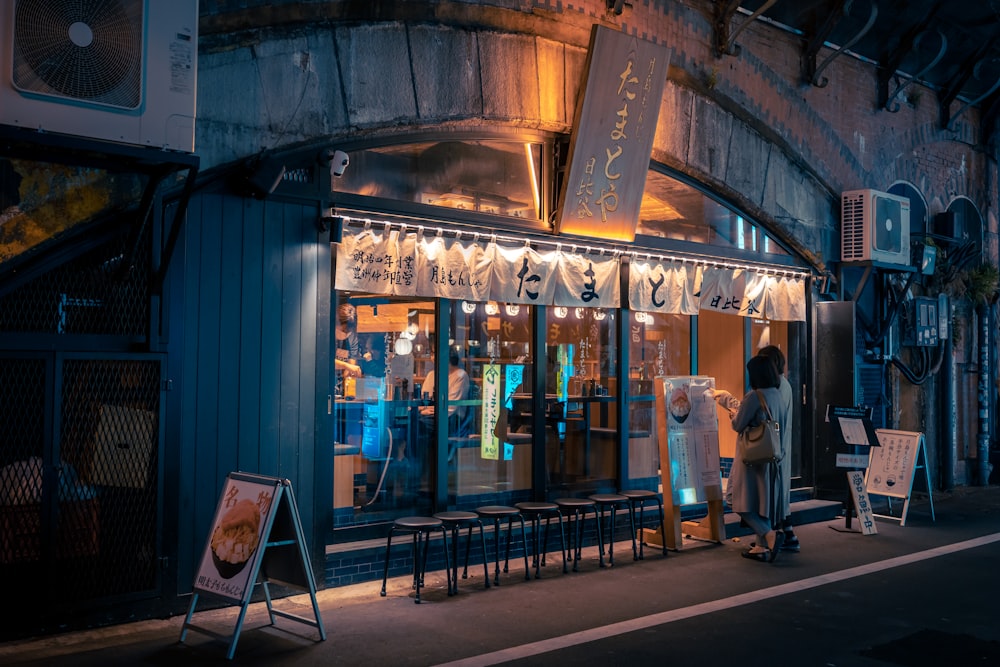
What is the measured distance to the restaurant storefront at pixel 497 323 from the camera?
920 centimetres

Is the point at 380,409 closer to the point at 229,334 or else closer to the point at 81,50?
the point at 229,334

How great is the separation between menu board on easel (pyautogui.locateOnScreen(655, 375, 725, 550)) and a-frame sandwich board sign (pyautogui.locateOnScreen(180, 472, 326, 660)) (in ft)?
15.5

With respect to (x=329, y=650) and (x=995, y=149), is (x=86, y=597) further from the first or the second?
(x=995, y=149)

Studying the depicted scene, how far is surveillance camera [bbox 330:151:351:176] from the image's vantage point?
27.5 feet

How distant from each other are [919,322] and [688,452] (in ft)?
21.3

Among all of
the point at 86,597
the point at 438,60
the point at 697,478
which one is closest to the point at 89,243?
the point at 86,597

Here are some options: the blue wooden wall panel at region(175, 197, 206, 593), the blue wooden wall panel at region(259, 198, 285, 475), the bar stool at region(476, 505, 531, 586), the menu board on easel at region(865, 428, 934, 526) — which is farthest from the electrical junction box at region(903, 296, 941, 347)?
the blue wooden wall panel at region(175, 197, 206, 593)

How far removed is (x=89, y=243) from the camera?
287 inches

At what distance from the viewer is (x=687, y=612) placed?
793cm

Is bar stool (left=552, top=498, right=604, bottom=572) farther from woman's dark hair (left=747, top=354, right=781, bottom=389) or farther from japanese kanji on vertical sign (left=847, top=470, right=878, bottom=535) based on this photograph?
japanese kanji on vertical sign (left=847, top=470, right=878, bottom=535)

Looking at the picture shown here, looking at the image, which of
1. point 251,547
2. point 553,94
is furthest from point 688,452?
point 251,547

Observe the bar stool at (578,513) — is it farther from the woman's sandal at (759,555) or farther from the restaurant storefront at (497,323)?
the woman's sandal at (759,555)

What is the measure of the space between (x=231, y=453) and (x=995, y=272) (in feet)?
46.2

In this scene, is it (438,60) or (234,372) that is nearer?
(234,372)
